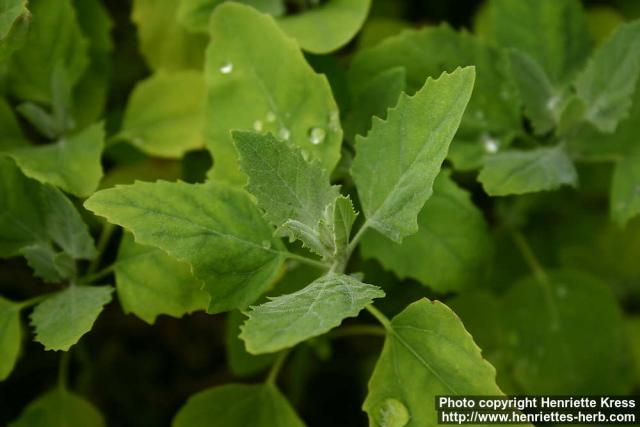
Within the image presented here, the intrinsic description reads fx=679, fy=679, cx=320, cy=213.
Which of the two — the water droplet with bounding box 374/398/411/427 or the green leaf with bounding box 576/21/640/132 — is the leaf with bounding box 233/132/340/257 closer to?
the water droplet with bounding box 374/398/411/427

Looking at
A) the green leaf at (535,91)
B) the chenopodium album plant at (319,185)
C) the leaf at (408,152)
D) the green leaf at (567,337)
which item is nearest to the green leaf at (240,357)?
the chenopodium album plant at (319,185)

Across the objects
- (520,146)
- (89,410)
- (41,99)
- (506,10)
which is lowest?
(89,410)

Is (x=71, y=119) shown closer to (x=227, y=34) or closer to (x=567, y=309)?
(x=227, y=34)

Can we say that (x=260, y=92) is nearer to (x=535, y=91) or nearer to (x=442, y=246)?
(x=442, y=246)

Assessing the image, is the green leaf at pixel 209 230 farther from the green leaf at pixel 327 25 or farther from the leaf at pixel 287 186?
the green leaf at pixel 327 25

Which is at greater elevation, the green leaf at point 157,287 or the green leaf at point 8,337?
the green leaf at point 157,287

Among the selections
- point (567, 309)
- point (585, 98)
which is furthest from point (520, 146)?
point (567, 309)

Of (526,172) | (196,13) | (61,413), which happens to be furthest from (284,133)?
(61,413)
